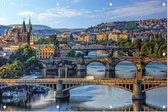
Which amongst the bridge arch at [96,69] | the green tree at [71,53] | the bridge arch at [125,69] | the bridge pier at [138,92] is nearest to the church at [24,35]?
the green tree at [71,53]

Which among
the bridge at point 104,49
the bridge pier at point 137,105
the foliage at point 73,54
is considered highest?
the bridge at point 104,49

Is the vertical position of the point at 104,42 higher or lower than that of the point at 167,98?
higher

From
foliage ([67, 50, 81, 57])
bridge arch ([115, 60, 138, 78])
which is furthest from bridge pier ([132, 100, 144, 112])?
foliage ([67, 50, 81, 57])

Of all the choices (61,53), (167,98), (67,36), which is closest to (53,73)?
(61,53)

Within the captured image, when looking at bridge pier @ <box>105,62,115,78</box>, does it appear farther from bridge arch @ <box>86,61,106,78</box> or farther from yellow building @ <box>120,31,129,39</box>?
yellow building @ <box>120,31,129,39</box>

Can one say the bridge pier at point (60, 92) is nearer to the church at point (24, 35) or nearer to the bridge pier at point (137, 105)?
the church at point (24, 35)

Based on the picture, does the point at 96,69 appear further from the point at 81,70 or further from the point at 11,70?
the point at 11,70

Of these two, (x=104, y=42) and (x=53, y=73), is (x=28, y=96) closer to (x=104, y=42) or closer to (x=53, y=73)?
(x=53, y=73)

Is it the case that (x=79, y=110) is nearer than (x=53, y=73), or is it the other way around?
(x=79, y=110)
